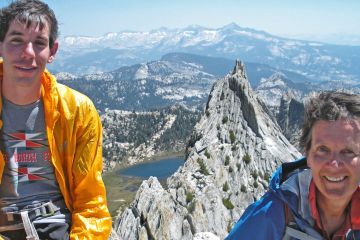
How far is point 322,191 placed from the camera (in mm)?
6059

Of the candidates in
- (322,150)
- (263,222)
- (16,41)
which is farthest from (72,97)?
(322,150)

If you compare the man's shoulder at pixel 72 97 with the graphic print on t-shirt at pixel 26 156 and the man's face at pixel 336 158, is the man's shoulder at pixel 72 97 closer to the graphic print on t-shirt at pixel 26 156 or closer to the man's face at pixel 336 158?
the graphic print on t-shirt at pixel 26 156

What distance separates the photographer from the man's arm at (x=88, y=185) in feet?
26.3

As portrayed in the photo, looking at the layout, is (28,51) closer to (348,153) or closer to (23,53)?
(23,53)

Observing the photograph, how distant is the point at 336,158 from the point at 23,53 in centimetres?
533

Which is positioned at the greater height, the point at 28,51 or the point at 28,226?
the point at 28,51

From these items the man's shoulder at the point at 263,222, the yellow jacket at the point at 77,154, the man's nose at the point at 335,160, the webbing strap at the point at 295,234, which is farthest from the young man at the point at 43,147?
the man's nose at the point at 335,160

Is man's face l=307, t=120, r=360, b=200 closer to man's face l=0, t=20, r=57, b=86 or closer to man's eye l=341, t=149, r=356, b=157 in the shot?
man's eye l=341, t=149, r=356, b=157

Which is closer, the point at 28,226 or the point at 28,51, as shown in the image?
the point at 28,51

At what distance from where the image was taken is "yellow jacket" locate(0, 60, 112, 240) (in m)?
7.87

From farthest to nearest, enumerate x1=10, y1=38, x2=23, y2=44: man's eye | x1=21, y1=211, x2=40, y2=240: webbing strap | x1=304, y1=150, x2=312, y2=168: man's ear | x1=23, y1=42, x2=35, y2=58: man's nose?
x1=21, y1=211, x2=40, y2=240: webbing strap → x1=10, y1=38, x2=23, y2=44: man's eye → x1=23, y1=42, x2=35, y2=58: man's nose → x1=304, y1=150, x2=312, y2=168: man's ear

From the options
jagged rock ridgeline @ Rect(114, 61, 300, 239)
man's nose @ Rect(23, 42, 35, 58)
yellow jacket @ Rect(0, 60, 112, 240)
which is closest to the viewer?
man's nose @ Rect(23, 42, 35, 58)

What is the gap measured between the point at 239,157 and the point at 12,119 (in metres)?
66.6

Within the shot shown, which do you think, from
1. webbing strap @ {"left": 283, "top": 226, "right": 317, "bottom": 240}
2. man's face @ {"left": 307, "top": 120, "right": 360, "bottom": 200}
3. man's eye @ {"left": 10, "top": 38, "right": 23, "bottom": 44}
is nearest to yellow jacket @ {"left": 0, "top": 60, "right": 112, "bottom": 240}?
man's eye @ {"left": 10, "top": 38, "right": 23, "bottom": 44}
